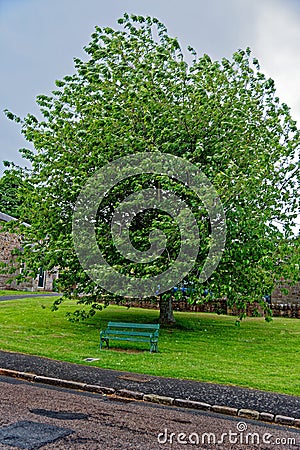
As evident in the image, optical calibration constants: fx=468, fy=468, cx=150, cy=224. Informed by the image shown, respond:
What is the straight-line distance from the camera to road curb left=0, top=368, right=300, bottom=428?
27.8 feet

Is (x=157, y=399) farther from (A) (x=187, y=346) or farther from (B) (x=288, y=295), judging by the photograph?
(B) (x=288, y=295)

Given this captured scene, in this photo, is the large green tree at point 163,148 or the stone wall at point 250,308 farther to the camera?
the stone wall at point 250,308

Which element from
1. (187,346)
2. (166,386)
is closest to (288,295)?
(187,346)

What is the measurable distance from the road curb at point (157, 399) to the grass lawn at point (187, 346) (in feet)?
6.55

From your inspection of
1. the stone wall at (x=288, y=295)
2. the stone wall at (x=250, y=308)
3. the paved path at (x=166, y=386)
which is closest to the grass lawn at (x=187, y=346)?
the paved path at (x=166, y=386)

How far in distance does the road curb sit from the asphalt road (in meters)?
0.23

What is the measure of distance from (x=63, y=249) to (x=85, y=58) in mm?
8541

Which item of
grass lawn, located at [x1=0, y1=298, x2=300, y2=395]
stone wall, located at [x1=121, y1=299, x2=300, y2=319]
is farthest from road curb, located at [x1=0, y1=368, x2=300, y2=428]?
stone wall, located at [x1=121, y1=299, x2=300, y2=319]

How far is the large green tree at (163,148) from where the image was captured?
54.6ft

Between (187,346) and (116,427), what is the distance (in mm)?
9864

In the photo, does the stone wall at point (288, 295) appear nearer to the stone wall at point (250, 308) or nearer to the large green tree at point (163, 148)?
the stone wall at point (250, 308)

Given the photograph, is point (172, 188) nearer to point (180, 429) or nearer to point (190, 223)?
point (190, 223)

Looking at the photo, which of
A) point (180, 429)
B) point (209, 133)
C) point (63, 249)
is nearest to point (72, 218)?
point (63, 249)

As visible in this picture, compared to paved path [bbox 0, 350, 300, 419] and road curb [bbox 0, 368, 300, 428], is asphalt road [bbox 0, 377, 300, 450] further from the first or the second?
paved path [bbox 0, 350, 300, 419]
